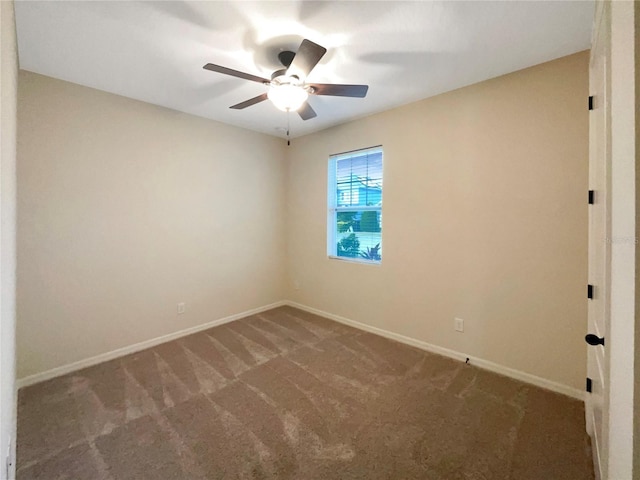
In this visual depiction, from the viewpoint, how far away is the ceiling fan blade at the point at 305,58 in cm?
146

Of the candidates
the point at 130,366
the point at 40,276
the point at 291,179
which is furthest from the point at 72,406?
the point at 291,179

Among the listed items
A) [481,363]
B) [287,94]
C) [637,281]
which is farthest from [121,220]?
[481,363]

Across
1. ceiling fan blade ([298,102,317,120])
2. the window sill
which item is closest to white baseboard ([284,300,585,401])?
the window sill

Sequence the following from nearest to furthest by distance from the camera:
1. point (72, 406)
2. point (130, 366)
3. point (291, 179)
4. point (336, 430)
A: point (336, 430) < point (72, 406) < point (130, 366) < point (291, 179)

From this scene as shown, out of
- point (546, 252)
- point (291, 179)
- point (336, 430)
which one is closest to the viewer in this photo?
point (336, 430)

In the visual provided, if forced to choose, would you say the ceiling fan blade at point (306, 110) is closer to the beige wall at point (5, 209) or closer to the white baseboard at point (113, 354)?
the beige wall at point (5, 209)

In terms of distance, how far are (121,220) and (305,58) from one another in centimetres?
233

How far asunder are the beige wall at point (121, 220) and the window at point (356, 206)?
1.12m

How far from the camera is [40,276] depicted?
2.23 metres

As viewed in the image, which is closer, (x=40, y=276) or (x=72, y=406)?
(x=72, y=406)

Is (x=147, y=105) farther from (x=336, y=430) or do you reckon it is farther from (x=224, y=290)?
(x=336, y=430)

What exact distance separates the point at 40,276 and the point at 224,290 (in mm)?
1694

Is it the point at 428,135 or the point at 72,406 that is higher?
the point at 428,135

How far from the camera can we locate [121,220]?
8.62ft
